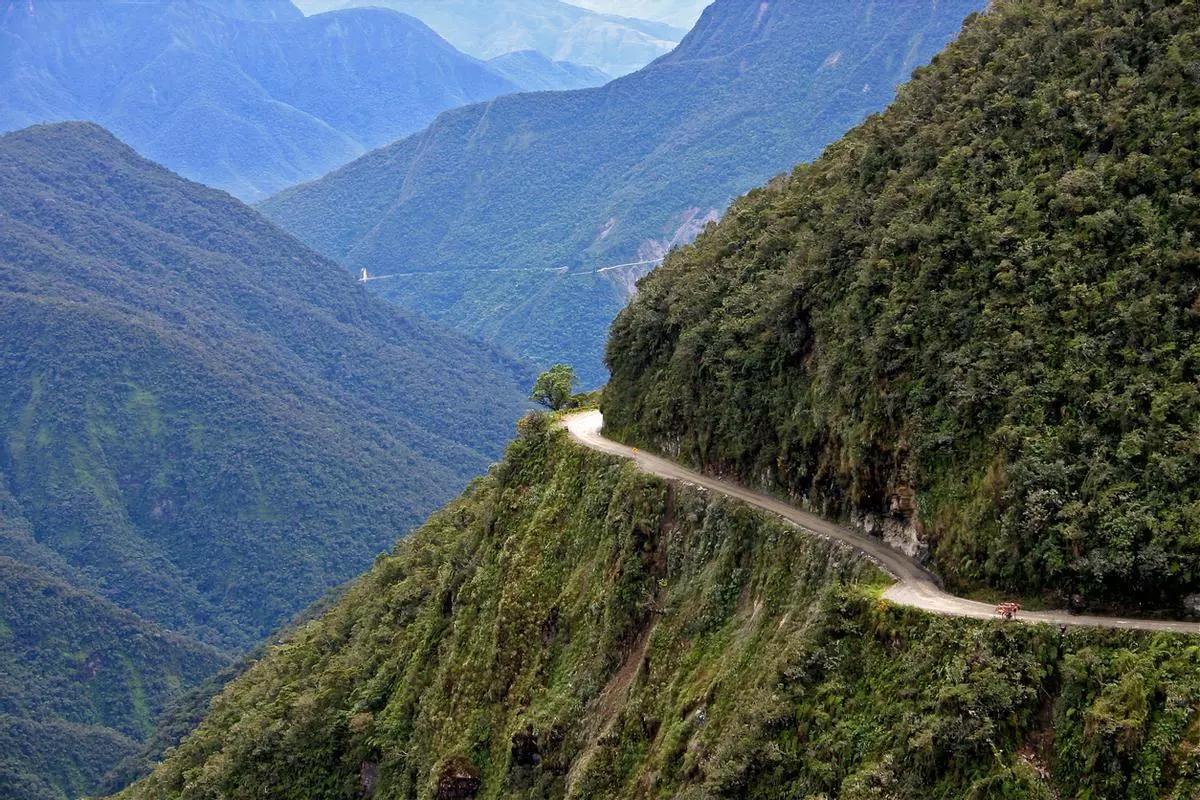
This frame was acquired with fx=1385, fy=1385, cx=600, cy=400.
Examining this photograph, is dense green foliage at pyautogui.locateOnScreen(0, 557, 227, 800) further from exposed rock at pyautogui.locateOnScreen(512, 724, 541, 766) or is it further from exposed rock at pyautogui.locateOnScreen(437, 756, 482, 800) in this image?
exposed rock at pyautogui.locateOnScreen(512, 724, 541, 766)

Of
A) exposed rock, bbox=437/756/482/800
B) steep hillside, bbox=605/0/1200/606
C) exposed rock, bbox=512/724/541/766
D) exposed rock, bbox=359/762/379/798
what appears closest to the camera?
steep hillside, bbox=605/0/1200/606

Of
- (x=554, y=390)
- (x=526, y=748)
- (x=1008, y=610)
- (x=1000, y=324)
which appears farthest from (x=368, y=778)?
(x=1008, y=610)

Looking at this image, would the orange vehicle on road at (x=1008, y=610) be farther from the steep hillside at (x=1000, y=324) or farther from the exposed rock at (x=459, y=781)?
the exposed rock at (x=459, y=781)

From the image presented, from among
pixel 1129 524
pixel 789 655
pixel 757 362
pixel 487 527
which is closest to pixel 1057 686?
pixel 1129 524

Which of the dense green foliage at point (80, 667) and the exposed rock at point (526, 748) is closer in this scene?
the exposed rock at point (526, 748)

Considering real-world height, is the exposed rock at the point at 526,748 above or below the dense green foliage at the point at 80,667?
below

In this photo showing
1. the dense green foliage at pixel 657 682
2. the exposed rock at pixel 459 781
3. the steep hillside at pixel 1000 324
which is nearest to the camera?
the dense green foliage at pixel 657 682

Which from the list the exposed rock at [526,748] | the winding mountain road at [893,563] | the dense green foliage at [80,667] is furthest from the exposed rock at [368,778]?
the dense green foliage at [80,667]

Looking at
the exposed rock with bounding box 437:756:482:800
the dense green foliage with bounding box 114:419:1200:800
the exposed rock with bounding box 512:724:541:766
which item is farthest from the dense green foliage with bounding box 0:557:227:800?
the exposed rock with bounding box 512:724:541:766
